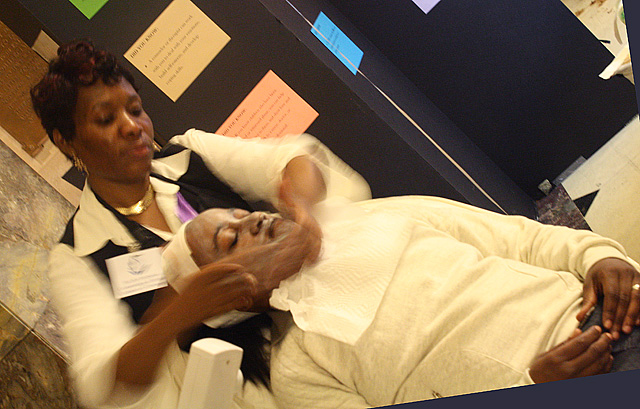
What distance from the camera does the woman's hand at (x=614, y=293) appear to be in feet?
2.38

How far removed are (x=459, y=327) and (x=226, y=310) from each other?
39 centimetres

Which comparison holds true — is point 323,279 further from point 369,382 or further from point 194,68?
point 194,68

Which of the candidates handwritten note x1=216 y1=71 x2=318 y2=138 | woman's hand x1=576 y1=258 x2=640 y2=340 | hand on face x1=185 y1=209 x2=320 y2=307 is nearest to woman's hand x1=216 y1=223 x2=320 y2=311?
hand on face x1=185 y1=209 x2=320 y2=307

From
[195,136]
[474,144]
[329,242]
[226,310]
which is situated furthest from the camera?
[474,144]

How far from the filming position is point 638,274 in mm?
759

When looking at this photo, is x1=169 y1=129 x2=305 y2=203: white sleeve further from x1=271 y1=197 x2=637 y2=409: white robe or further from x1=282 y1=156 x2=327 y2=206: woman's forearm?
x1=271 y1=197 x2=637 y2=409: white robe

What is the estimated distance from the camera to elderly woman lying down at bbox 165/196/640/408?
0.74 metres

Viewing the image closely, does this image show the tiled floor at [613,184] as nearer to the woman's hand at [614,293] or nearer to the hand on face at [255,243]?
the woman's hand at [614,293]

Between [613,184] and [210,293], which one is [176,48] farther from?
[613,184]

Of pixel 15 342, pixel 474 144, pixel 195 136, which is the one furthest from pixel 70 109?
pixel 474 144

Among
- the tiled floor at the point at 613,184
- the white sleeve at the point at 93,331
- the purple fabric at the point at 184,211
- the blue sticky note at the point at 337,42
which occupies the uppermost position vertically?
the tiled floor at the point at 613,184

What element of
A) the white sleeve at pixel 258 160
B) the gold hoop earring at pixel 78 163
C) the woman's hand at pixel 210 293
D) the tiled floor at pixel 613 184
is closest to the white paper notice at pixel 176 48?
the white sleeve at pixel 258 160

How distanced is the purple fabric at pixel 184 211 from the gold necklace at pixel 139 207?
2.2 inches

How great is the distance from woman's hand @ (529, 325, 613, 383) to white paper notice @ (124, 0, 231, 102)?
926mm
